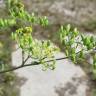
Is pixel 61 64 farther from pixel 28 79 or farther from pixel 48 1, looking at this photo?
pixel 48 1

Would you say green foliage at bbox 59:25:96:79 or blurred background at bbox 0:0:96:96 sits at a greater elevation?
green foliage at bbox 59:25:96:79

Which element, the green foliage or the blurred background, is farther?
Answer: the blurred background

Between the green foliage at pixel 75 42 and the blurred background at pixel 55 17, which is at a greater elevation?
the green foliage at pixel 75 42

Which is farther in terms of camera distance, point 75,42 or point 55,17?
point 55,17

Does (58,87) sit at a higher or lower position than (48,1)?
lower

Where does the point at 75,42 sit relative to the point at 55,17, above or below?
above

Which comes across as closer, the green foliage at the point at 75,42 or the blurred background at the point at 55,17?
the green foliage at the point at 75,42

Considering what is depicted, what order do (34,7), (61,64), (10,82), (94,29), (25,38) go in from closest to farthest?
1. (25,38)
2. (10,82)
3. (61,64)
4. (94,29)
5. (34,7)

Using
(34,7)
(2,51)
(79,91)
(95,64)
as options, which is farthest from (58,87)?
(95,64)
